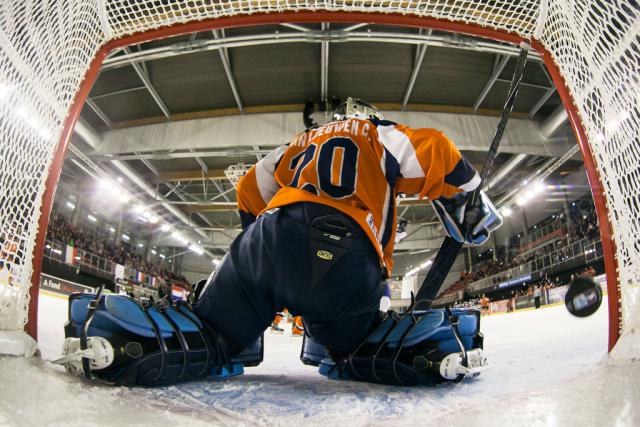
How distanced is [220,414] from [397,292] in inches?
632

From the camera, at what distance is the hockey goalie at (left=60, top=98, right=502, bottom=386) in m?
1.06

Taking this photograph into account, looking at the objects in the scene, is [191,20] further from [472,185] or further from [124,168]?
[124,168]

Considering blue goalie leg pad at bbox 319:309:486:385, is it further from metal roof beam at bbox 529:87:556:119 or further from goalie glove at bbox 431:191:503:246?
metal roof beam at bbox 529:87:556:119

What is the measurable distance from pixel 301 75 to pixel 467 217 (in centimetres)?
483

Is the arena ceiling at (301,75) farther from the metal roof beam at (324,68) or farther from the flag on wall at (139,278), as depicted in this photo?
the flag on wall at (139,278)

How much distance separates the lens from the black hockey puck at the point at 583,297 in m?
0.85

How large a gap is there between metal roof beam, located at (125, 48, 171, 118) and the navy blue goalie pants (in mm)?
4932

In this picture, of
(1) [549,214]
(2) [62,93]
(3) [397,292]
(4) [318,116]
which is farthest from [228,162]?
(1) [549,214]

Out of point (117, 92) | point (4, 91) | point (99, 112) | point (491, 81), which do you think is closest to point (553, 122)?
point (491, 81)

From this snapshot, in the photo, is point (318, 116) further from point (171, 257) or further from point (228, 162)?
point (171, 257)

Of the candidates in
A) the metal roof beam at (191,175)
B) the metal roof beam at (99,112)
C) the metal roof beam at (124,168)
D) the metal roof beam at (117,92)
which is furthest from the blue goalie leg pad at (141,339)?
the metal roof beam at (191,175)

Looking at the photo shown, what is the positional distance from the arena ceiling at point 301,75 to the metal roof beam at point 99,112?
3 centimetres

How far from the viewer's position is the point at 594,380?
0.75 m

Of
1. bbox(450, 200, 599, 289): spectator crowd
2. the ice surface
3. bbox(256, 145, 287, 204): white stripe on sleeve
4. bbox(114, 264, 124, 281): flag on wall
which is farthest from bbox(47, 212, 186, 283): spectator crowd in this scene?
bbox(450, 200, 599, 289): spectator crowd
